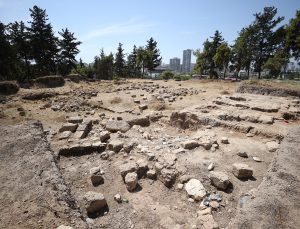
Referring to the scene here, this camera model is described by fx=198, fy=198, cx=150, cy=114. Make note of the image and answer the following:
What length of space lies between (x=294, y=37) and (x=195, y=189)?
87.5ft

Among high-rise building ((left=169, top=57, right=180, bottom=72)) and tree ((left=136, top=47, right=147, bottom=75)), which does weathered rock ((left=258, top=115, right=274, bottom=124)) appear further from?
high-rise building ((left=169, top=57, right=180, bottom=72))

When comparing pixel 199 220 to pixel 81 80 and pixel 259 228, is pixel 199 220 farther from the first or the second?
pixel 81 80

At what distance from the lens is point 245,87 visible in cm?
1224

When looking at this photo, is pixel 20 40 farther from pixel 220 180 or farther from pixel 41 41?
pixel 220 180

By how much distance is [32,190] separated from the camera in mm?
3350

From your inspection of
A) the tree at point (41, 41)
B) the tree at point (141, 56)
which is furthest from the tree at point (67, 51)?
the tree at point (141, 56)

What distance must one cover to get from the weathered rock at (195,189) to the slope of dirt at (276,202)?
997 mm

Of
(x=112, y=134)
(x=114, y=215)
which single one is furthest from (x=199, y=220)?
(x=112, y=134)

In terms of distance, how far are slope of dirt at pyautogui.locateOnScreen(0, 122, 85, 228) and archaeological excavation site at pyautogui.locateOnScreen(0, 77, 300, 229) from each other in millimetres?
16

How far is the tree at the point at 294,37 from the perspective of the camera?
2186 cm

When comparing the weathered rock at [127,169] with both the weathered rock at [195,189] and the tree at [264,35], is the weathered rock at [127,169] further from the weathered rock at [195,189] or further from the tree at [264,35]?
the tree at [264,35]

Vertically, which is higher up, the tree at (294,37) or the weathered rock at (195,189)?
the tree at (294,37)

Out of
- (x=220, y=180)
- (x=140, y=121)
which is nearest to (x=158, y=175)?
(x=220, y=180)

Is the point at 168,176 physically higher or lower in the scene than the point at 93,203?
higher
